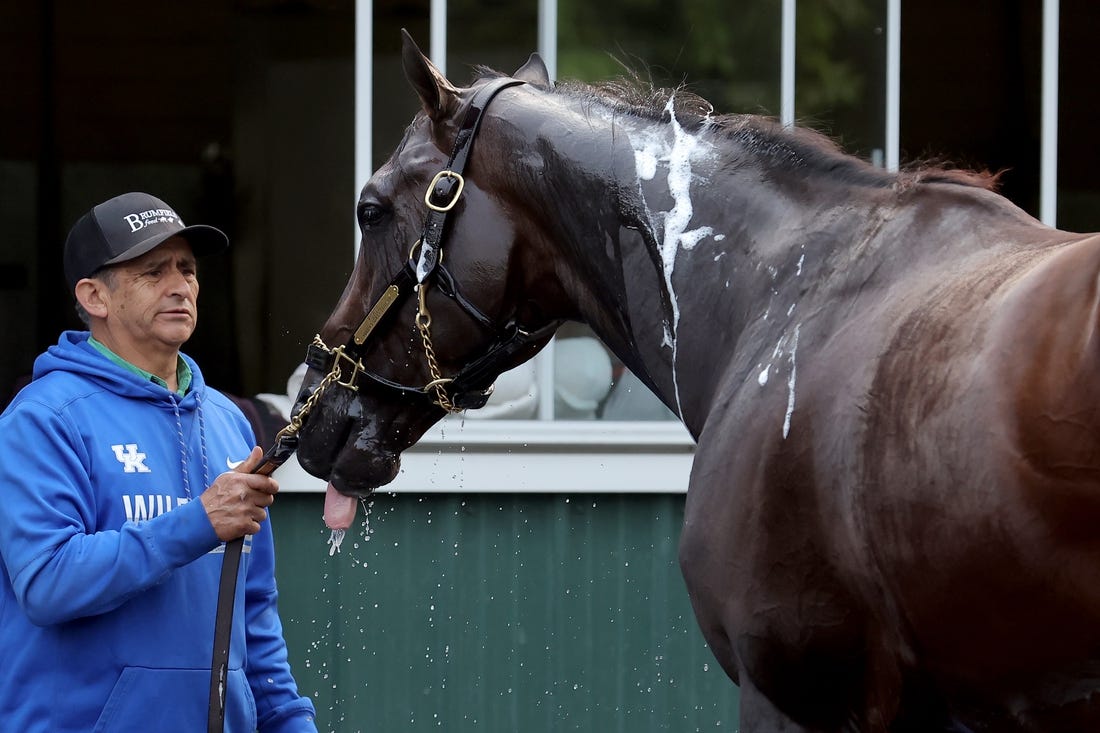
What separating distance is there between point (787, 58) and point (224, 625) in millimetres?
3051

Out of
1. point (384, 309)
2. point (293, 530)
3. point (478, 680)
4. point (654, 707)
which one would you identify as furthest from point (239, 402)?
point (384, 309)

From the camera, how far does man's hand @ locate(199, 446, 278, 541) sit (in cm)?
Answer: 242

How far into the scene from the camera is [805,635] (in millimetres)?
1939

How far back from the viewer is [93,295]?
265 centimetres

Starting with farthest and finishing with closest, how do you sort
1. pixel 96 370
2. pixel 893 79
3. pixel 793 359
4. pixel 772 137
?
1. pixel 893 79
2. pixel 96 370
3. pixel 772 137
4. pixel 793 359

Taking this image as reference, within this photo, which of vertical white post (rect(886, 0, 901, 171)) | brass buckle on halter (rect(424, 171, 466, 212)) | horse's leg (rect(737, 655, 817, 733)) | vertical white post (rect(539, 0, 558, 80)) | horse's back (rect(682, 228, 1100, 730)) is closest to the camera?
horse's back (rect(682, 228, 1100, 730))

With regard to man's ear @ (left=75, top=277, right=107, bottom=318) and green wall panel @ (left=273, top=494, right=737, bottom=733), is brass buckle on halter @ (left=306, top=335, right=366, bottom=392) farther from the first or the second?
green wall panel @ (left=273, top=494, right=737, bottom=733)

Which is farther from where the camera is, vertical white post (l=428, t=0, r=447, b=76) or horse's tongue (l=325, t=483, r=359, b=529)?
vertical white post (l=428, t=0, r=447, b=76)

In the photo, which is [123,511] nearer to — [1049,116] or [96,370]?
[96,370]

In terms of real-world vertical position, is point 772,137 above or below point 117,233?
above

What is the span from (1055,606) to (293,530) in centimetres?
315

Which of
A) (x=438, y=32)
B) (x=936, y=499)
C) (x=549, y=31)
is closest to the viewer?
(x=936, y=499)

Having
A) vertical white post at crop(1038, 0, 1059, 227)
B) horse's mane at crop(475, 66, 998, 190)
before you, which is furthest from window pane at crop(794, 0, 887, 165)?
horse's mane at crop(475, 66, 998, 190)

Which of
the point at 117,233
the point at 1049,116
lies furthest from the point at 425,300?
the point at 1049,116
